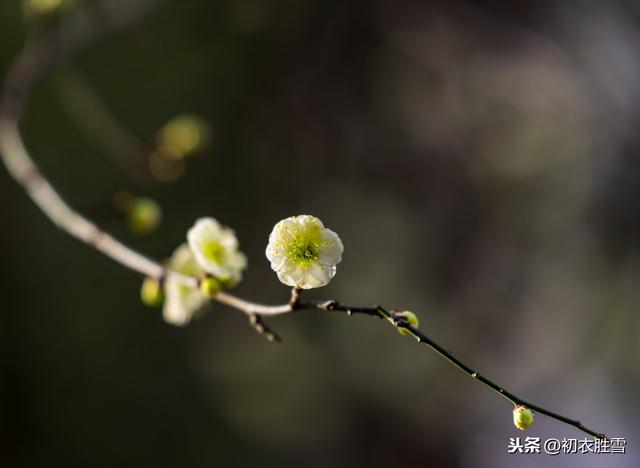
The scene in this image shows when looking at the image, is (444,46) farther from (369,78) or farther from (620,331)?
(620,331)

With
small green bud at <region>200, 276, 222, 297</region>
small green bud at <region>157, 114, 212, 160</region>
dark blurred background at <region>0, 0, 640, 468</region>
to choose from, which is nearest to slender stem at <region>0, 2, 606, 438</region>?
small green bud at <region>200, 276, 222, 297</region>

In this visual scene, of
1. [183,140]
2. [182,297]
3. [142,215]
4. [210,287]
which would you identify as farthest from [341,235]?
[210,287]

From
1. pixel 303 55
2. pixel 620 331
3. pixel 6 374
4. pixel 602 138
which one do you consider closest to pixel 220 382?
pixel 6 374

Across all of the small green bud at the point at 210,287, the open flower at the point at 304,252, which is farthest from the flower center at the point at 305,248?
the small green bud at the point at 210,287

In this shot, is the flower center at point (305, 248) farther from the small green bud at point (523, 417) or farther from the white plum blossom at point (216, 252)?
the small green bud at point (523, 417)

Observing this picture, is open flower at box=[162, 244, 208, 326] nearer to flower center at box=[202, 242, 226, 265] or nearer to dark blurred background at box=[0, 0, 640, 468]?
flower center at box=[202, 242, 226, 265]

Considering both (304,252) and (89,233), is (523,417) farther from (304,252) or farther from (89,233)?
(89,233)

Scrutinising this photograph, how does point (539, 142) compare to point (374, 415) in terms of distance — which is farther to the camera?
point (374, 415)
